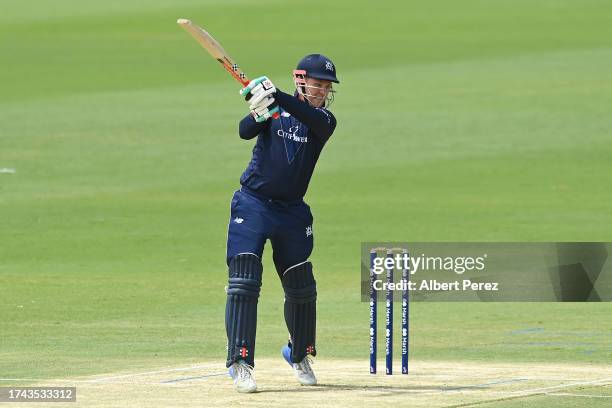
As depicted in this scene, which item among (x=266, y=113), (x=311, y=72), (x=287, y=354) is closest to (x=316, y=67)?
(x=311, y=72)

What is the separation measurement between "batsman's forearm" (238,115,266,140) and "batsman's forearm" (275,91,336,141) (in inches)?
9.6

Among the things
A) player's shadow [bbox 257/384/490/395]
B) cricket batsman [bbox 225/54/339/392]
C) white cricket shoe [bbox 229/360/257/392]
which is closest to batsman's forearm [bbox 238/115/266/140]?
cricket batsman [bbox 225/54/339/392]

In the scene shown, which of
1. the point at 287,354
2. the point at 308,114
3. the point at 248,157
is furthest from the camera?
the point at 248,157

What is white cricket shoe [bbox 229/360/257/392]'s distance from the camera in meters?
9.60

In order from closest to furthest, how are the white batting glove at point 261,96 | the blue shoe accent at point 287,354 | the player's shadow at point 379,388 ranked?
the white batting glove at point 261,96, the player's shadow at point 379,388, the blue shoe accent at point 287,354

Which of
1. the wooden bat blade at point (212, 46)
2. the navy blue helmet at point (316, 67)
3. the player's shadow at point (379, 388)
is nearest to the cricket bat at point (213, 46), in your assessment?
the wooden bat blade at point (212, 46)

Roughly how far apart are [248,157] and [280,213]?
17908mm

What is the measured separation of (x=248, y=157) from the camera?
28.0 m

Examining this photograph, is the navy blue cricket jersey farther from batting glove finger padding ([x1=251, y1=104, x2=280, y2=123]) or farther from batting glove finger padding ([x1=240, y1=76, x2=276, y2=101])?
batting glove finger padding ([x1=240, y1=76, x2=276, y2=101])

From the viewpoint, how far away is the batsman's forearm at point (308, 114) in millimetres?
9719

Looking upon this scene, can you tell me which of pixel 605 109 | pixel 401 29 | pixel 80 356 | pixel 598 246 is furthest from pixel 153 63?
→ pixel 80 356

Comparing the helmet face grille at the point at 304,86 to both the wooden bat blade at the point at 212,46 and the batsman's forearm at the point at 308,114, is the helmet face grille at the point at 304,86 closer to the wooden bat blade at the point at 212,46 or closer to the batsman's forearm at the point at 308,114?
the batsman's forearm at the point at 308,114

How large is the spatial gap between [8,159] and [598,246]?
1219cm

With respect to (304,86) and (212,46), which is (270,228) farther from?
(212,46)
